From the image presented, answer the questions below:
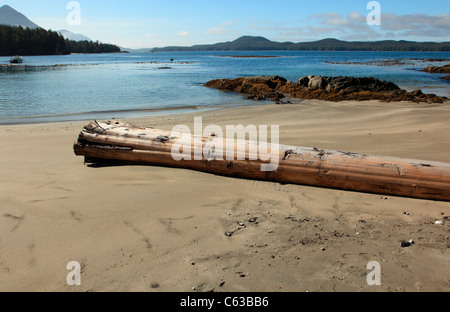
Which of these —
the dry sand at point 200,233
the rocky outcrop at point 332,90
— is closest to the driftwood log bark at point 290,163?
the dry sand at point 200,233

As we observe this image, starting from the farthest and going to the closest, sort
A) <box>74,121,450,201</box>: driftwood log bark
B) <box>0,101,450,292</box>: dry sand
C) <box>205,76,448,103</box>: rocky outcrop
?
<box>205,76,448,103</box>: rocky outcrop < <box>74,121,450,201</box>: driftwood log bark < <box>0,101,450,292</box>: dry sand

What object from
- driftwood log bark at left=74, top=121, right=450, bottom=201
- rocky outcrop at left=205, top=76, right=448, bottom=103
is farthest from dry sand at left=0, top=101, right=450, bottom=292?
rocky outcrop at left=205, top=76, right=448, bottom=103

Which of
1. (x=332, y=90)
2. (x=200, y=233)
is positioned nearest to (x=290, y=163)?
(x=200, y=233)

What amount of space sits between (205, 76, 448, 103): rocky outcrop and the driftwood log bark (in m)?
11.1

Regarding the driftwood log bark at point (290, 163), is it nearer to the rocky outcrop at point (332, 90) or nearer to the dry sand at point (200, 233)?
the dry sand at point (200, 233)

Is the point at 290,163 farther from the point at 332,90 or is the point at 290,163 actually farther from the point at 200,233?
the point at 332,90

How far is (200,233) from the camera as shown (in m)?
2.92

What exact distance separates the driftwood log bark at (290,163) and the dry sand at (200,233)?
124 millimetres

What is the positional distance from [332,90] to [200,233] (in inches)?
597

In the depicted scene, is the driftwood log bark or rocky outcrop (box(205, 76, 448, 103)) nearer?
the driftwood log bark

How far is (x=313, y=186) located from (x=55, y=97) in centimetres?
1660

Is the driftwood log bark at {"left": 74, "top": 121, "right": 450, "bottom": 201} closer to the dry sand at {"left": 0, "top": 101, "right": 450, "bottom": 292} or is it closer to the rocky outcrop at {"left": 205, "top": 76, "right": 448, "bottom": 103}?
the dry sand at {"left": 0, "top": 101, "right": 450, "bottom": 292}

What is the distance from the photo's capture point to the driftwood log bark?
3500 mm

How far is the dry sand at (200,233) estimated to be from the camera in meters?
2.29
